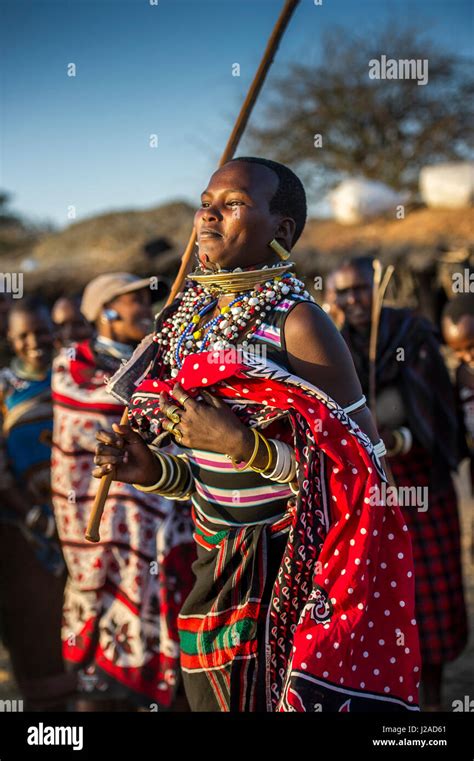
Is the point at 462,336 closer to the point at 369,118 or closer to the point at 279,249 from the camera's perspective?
the point at 279,249

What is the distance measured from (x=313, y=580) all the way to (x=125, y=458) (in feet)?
2.02

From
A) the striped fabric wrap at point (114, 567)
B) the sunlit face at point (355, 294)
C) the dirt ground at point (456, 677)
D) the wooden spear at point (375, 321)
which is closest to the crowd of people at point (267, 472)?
the striped fabric wrap at point (114, 567)

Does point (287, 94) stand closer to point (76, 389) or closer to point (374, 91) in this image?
point (374, 91)

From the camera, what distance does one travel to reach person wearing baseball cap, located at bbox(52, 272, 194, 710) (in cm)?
388

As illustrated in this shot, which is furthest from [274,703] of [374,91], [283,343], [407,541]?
[374,91]

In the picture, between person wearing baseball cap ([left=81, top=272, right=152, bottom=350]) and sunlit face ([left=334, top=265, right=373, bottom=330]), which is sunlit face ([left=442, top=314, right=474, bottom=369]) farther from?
person wearing baseball cap ([left=81, top=272, right=152, bottom=350])

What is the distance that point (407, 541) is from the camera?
2.23m

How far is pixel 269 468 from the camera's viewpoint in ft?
7.26

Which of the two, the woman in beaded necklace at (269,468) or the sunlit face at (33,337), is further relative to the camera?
the sunlit face at (33,337)

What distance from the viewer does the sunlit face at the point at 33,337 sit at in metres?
4.69

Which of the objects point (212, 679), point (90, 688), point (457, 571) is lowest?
point (90, 688)

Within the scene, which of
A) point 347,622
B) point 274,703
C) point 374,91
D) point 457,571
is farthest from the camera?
point 374,91

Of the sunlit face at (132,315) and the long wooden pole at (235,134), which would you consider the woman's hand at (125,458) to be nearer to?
the long wooden pole at (235,134)

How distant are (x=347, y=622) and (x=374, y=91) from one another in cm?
3179
